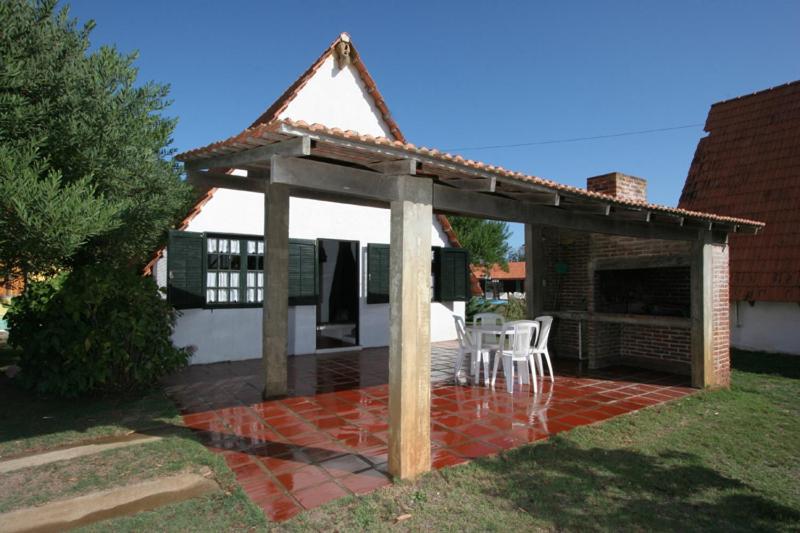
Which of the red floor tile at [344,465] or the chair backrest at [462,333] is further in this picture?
the chair backrest at [462,333]

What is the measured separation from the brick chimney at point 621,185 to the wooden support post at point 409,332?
18.8ft

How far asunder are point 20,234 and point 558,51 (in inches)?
526

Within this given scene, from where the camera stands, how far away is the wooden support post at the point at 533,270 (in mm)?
8234

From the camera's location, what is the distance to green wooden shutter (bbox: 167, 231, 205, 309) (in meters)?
7.83

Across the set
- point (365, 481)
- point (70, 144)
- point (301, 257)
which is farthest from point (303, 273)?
point (365, 481)

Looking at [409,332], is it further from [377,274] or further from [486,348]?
[377,274]

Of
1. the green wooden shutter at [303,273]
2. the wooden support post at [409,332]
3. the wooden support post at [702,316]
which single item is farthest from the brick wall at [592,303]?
the wooden support post at [409,332]

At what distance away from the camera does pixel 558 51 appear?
43.6 ft

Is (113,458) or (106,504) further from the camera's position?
(113,458)

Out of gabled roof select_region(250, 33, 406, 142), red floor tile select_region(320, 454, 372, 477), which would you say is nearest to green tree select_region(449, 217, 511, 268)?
gabled roof select_region(250, 33, 406, 142)

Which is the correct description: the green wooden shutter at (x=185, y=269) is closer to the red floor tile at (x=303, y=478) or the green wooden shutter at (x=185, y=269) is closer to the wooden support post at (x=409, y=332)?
the red floor tile at (x=303, y=478)

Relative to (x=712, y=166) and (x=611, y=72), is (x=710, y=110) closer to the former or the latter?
(x=712, y=166)

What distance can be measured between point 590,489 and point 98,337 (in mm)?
5393

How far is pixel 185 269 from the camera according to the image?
796 centimetres
